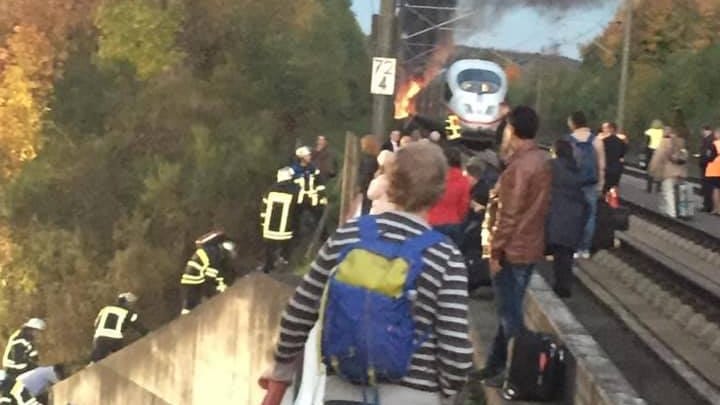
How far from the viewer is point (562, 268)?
40.0ft

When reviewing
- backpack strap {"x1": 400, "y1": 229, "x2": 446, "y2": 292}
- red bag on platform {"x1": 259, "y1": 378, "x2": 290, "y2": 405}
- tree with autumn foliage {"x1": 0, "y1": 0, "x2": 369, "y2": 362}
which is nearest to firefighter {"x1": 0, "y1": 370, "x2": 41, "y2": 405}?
tree with autumn foliage {"x1": 0, "y1": 0, "x2": 369, "y2": 362}

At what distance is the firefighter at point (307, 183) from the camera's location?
1842 centimetres

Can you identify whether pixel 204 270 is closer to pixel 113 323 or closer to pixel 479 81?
pixel 113 323

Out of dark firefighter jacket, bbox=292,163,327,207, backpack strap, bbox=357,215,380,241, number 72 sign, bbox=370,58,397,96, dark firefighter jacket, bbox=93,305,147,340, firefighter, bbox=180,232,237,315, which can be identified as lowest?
dark firefighter jacket, bbox=93,305,147,340

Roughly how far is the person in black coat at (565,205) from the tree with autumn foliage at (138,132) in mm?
19479

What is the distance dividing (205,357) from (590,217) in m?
8.32

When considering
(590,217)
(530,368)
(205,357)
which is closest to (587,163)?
(590,217)

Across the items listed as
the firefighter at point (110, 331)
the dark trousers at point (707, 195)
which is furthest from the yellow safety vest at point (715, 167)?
the firefighter at point (110, 331)

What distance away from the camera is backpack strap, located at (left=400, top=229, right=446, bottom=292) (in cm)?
422

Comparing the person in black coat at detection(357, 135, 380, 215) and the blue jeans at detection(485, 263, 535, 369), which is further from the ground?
the person in black coat at detection(357, 135, 380, 215)

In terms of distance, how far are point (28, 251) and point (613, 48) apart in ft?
131

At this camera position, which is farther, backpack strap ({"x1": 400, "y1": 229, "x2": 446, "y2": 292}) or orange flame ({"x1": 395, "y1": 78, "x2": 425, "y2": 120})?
orange flame ({"x1": 395, "y1": 78, "x2": 425, "y2": 120})

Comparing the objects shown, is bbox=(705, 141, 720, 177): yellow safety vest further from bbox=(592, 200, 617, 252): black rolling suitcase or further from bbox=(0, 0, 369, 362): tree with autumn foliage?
bbox=(0, 0, 369, 362): tree with autumn foliage

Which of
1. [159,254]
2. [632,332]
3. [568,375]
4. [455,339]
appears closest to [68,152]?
[159,254]
